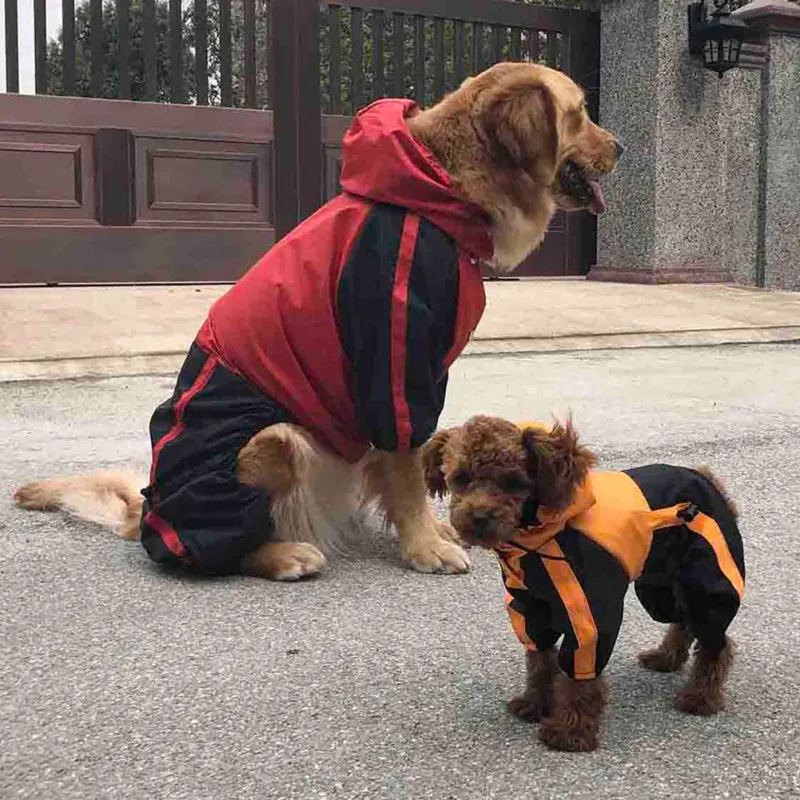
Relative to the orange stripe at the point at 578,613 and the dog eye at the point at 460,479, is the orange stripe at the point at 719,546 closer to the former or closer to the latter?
the orange stripe at the point at 578,613

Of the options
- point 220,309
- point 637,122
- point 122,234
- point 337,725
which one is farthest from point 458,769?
point 637,122

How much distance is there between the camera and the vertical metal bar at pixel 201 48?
8820 millimetres

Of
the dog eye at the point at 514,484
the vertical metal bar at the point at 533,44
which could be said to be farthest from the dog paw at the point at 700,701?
the vertical metal bar at the point at 533,44

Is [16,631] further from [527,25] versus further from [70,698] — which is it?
[527,25]

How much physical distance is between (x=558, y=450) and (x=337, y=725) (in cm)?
68

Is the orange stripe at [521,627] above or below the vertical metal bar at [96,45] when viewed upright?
below

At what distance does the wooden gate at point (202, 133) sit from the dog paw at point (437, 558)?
20.7 feet

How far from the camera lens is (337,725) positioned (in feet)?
6.60

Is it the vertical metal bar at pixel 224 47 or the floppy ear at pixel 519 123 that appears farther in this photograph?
the vertical metal bar at pixel 224 47

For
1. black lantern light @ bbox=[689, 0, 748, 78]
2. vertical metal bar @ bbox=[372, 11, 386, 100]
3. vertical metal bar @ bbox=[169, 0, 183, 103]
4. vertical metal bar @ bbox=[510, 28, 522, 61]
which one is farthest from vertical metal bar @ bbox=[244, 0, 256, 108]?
black lantern light @ bbox=[689, 0, 748, 78]

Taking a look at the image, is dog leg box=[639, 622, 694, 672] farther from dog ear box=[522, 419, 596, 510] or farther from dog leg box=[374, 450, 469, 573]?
dog leg box=[374, 450, 469, 573]

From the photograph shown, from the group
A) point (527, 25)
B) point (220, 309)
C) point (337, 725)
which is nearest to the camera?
point (337, 725)

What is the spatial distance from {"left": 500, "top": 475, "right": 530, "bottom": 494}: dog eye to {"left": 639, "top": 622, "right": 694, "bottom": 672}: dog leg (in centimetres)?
59

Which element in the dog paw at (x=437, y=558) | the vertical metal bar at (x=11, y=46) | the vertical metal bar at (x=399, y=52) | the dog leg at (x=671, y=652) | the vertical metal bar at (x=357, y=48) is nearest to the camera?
the dog leg at (x=671, y=652)
